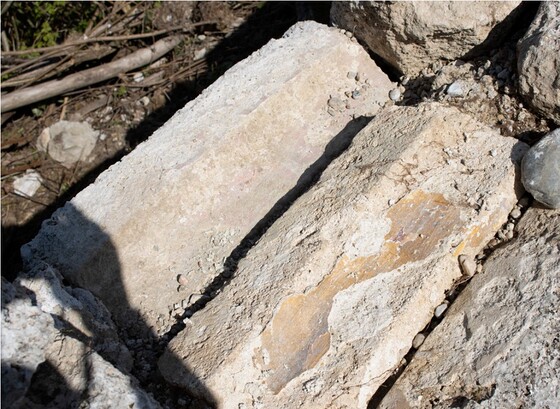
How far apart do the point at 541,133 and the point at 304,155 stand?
1100 millimetres

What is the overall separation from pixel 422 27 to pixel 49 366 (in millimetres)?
2316

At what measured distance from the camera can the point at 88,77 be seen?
14.4 feet

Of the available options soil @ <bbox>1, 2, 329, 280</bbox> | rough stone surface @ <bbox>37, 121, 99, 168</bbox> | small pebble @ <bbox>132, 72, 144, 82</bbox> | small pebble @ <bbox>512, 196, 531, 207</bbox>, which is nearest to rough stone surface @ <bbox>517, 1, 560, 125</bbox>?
small pebble @ <bbox>512, 196, 531, 207</bbox>

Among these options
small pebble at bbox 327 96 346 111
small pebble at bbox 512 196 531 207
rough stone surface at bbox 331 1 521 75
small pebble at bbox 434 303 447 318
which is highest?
rough stone surface at bbox 331 1 521 75

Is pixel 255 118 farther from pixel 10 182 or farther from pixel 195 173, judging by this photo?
pixel 10 182

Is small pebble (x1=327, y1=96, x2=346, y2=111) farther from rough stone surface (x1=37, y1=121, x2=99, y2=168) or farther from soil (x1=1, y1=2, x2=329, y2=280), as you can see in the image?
rough stone surface (x1=37, y1=121, x2=99, y2=168)

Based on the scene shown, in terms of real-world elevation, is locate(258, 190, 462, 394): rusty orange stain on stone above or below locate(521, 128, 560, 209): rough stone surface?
below

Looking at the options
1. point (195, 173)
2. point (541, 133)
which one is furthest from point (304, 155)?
point (541, 133)

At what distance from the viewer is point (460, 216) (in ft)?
8.79

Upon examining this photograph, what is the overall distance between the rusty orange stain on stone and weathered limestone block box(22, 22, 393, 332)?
1.93 feet

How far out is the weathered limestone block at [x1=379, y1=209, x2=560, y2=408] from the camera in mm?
2219

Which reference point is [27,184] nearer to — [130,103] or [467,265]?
[130,103]

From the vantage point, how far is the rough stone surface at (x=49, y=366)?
1.86m

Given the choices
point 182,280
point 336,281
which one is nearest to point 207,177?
point 182,280
